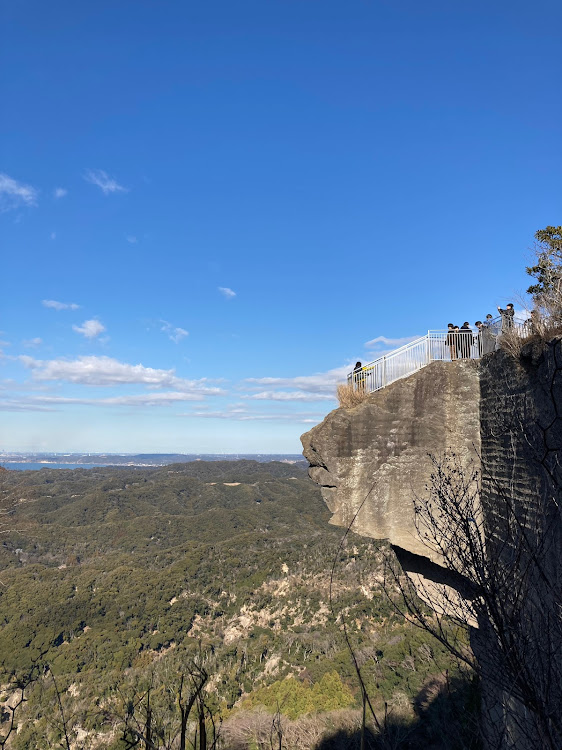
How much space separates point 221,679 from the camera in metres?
33.9

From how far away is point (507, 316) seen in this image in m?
9.09

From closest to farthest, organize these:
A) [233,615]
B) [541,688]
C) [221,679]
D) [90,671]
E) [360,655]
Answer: [541,688] < [360,655] < [221,679] < [90,671] < [233,615]

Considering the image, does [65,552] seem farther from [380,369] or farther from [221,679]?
[380,369]

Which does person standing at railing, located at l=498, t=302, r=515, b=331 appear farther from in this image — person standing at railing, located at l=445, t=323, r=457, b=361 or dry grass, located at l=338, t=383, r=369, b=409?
dry grass, located at l=338, t=383, r=369, b=409

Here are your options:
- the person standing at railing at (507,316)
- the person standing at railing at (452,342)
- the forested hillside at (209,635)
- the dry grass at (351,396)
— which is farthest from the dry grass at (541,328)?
the forested hillside at (209,635)

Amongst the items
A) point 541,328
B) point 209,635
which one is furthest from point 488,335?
point 209,635

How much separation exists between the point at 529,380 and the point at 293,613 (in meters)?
45.0

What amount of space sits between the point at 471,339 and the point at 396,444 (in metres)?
3.12

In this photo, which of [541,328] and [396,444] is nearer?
[541,328]

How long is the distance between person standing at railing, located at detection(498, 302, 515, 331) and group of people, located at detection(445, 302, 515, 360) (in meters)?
0.28

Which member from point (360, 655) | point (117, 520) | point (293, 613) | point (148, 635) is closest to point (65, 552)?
point (117, 520)

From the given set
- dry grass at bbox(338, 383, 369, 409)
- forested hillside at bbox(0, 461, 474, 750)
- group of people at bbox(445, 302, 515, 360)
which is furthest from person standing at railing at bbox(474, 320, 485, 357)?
forested hillside at bbox(0, 461, 474, 750)

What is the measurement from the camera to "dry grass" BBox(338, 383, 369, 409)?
11.2 metres

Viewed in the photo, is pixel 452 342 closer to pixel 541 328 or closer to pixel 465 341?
pixel 465 341
